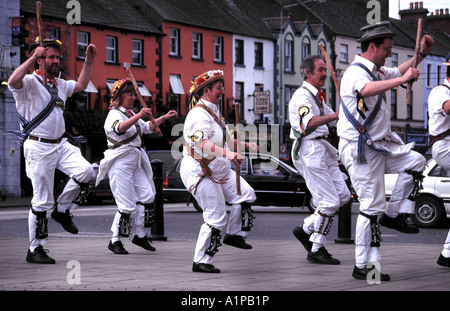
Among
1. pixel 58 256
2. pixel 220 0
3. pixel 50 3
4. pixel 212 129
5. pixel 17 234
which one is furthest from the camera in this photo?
pixel 220 0

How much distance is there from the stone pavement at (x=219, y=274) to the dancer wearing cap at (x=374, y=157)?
448 millimetres

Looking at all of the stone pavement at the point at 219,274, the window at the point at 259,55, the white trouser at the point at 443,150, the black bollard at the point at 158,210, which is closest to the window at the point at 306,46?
the window at the point at 259,55

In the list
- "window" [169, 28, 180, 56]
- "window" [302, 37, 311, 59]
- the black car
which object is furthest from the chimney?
the black car

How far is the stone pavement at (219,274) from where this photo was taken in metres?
7.21

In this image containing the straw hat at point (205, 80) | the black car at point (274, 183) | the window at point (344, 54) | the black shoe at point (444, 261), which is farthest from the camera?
the window at point (344, 54)

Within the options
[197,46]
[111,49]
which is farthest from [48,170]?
[197,46]

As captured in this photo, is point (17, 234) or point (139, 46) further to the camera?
point (139, 46)

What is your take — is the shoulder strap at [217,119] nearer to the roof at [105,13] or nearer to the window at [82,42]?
the roof at [105,13]

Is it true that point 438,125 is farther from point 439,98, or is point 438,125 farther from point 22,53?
point 22,53

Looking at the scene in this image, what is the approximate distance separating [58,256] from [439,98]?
4.71 meters

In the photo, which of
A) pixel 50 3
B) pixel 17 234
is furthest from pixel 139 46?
pixel 17 234

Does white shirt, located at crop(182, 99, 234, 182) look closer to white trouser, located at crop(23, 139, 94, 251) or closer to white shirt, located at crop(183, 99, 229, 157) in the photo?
white shirt, located at crop(183, 99, 229, 157)
